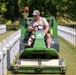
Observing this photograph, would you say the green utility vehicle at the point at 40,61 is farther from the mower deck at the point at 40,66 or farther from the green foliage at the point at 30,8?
the green foliage at the point at 30,8

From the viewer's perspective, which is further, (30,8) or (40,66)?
(30,8)

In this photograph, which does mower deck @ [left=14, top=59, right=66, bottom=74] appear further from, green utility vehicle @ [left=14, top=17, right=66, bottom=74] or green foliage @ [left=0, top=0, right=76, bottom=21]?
green foliage @ [left=0, top=0, right=76, bottom=21]

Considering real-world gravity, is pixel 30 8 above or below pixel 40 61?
above

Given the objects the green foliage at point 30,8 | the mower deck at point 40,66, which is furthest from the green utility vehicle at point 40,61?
the green foliage at point 30,8

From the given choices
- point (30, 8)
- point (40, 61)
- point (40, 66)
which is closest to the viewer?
point (40, 66)

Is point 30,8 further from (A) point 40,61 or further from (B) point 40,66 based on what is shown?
(B) point 40,66

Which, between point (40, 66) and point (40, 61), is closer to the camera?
point (40, 66)

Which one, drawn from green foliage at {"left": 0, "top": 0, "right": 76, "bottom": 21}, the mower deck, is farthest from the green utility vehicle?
green foliage at {"left": 0, "top": 0, "right": 76, "bottom": 21}

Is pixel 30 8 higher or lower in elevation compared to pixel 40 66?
higher

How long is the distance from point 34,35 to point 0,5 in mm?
51407

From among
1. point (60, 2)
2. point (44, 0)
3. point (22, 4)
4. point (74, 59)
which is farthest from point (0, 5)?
point (74, 59)

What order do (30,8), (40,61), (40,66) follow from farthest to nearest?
(30,8) → (40,61) → (40,66)

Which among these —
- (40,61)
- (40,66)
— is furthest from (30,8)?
(40,66)

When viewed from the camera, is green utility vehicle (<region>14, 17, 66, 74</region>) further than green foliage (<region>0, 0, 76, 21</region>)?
No
